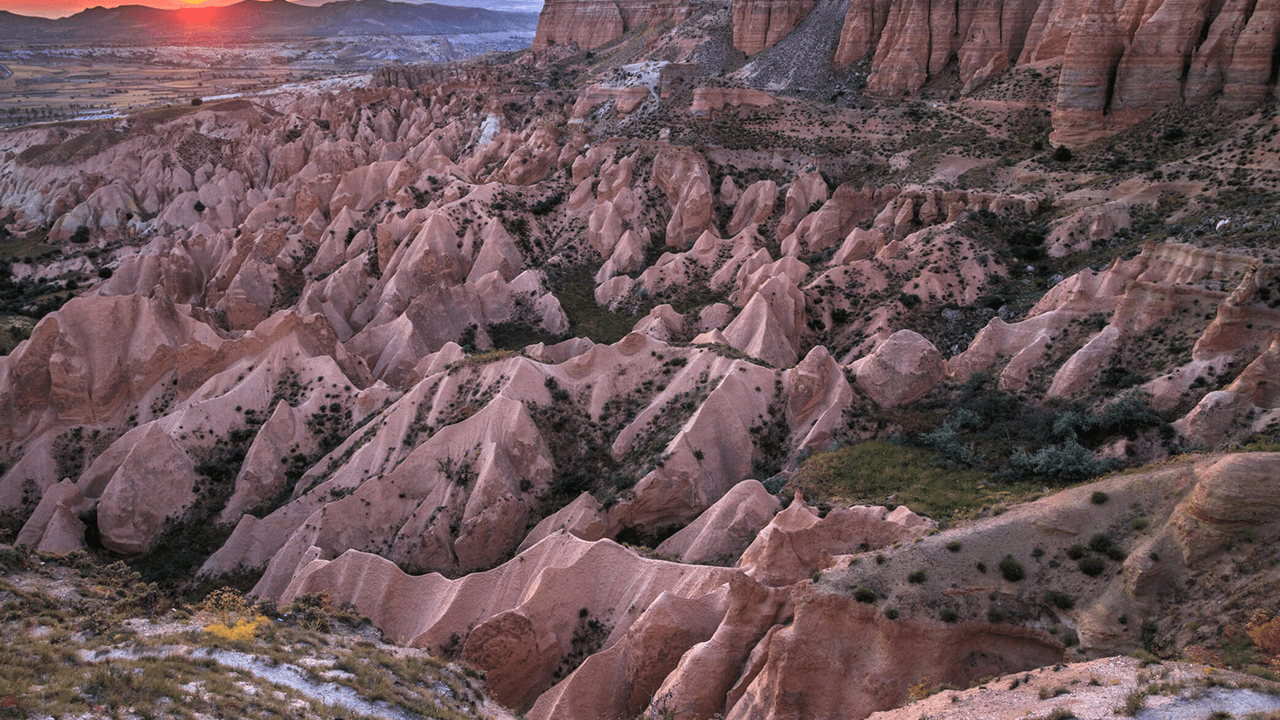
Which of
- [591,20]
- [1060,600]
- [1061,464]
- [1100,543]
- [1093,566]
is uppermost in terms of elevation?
[591,20]

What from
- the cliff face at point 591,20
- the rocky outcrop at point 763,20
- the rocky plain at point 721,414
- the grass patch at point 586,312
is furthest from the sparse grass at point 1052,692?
the cliff face at point 591,20

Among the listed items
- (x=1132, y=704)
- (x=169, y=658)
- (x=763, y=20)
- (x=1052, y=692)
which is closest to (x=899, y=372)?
(x=1052, y=692)

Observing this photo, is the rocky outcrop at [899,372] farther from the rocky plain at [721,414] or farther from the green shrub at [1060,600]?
the green shrub at [1060,600]

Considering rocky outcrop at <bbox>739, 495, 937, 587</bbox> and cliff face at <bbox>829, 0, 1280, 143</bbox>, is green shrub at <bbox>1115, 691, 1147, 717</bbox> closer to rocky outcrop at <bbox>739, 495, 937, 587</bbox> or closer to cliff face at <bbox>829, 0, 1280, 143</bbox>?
rocky outcrop at <bbox>739, 495, 937, 587</bbox>

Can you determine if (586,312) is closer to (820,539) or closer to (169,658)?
(820,539)

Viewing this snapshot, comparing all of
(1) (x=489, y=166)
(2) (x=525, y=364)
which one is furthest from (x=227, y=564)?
(1) (x=489, y=166)

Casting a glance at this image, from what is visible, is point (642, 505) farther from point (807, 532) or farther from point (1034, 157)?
point (1034, 157)

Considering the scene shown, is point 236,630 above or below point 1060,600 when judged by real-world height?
below
